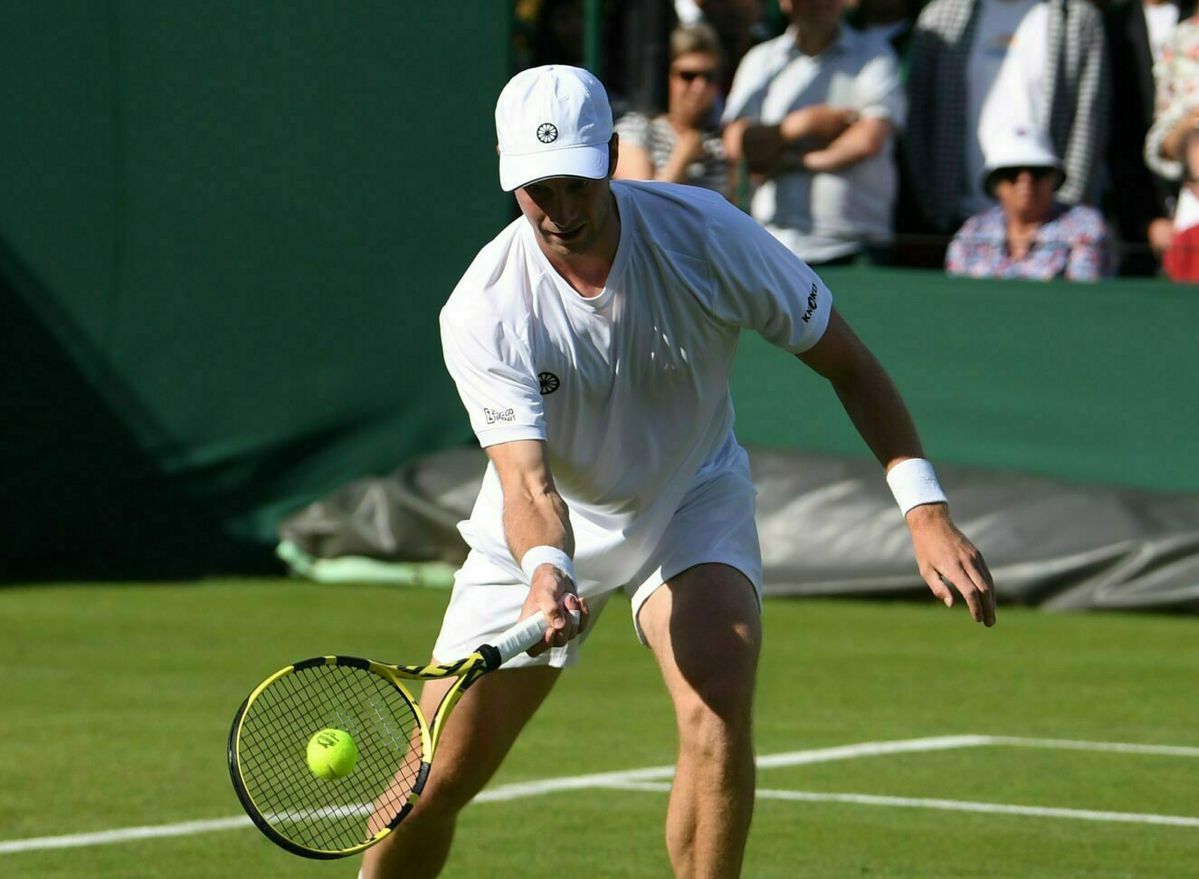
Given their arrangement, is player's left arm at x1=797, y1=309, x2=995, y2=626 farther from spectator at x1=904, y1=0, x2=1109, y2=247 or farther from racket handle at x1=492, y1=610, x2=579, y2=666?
spectator at x1=904, y1=0, x2=1109, y2=247

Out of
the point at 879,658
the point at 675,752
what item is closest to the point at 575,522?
the point at 675,752

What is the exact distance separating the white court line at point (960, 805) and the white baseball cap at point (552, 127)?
2671 millimetres

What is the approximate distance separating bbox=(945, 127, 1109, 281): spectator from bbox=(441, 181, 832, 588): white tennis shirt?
5891mm

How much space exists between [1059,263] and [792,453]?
5.17ft

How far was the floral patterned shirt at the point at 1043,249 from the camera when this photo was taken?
10.7 m

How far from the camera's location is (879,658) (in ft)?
29.9

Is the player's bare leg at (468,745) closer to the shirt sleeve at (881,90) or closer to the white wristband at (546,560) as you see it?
the white wristband at (546,560)

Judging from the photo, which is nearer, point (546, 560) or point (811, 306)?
point (546, 560)

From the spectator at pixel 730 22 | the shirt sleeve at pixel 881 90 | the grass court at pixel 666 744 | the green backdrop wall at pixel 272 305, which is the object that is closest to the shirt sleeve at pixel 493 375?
the grass court at pixel 666 744

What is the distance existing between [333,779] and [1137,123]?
7990 mm

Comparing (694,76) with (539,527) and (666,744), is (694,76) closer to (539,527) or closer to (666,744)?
(666,744)

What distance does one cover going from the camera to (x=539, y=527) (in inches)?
174

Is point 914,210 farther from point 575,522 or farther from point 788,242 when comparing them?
point 575,522

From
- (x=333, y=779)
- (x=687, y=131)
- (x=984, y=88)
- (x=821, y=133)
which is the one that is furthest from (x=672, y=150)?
(x=333, y=779)
